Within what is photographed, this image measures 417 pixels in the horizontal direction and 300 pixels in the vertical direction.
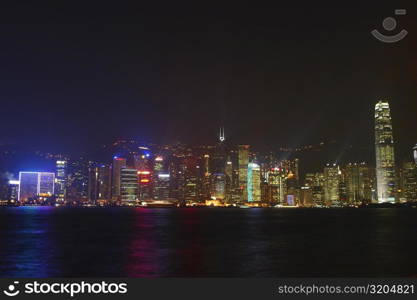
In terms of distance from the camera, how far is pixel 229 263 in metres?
28.4

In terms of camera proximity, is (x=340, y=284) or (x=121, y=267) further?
(x=121, y=267)

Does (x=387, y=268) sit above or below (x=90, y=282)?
below

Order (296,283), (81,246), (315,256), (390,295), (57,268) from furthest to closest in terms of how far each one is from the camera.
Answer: (81,246) < (315,256) < (57,268) < (296,283) < (390,295)

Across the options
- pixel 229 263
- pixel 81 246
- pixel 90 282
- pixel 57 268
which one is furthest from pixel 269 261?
pixel 90 282

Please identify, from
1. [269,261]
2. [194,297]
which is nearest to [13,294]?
[194,297]

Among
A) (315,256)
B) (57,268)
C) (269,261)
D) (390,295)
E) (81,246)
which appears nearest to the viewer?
(390,295)

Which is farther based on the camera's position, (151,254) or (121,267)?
(151,254)

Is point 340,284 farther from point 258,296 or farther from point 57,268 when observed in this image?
point 57,268

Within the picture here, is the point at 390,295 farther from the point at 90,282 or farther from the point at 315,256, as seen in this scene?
the point at 315,256

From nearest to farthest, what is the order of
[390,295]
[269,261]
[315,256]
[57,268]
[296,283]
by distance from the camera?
[390,295] → [296,283] → [57,268] → [269,261] → [315,256]

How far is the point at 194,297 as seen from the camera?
42.4 feet

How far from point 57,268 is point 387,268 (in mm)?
18395

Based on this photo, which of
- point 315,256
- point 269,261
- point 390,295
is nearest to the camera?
point 390,295

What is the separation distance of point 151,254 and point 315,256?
35.9 feet
